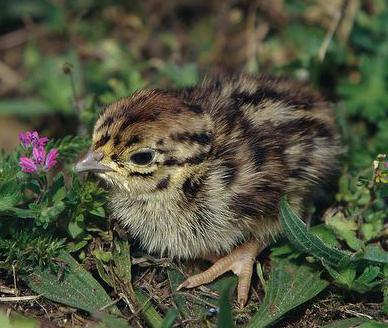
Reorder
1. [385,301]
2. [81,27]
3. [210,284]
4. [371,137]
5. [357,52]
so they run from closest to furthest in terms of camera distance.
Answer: [385,301] < [210,284] < [371,137] < [357,52] < [81,27]

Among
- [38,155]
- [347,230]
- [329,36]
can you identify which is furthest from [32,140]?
[329,36]

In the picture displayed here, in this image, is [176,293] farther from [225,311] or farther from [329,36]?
[329,36]

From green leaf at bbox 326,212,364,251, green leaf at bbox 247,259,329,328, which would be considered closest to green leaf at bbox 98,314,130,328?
green leaf at bbox 247,259,329,328

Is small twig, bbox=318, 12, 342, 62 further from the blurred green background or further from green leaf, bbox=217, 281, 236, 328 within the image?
green leaf, bbox=217, 281, 236, 328

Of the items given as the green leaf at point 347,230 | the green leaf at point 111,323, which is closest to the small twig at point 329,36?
the green leaf at point 347,230

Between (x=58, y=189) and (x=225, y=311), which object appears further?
(x=58, y=189)

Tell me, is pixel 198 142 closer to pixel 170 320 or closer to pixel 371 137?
pixel 170 320

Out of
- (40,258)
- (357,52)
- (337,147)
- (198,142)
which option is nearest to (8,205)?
(40,258)
